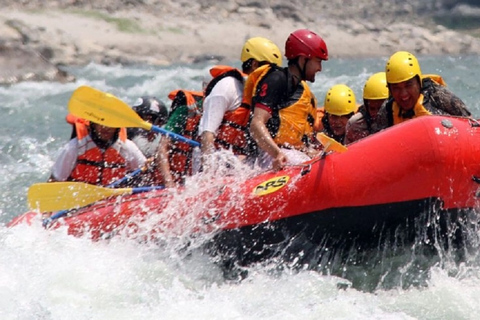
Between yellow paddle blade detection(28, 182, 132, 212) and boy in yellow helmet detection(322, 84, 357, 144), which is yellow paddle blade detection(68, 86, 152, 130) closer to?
yellow paddle blade detection(28, 182, 132, 212)

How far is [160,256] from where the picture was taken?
210 inches

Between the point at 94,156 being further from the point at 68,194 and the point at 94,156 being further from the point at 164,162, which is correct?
the point at 164,162

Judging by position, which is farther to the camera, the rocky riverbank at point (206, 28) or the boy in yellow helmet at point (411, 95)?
the rocky riverbank at point (206, 28)

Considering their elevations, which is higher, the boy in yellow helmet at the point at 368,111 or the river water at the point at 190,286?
the boy in yellow helmet at the point at 368,111

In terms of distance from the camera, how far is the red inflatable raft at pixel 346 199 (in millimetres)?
4738

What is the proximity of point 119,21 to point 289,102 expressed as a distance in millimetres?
19108

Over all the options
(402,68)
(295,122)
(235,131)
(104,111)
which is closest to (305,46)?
(295,122)

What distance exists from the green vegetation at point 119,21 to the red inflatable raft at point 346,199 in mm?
18471

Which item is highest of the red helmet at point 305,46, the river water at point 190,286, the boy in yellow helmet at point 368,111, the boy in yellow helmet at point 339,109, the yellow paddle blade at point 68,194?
the red helmet at point 305,46

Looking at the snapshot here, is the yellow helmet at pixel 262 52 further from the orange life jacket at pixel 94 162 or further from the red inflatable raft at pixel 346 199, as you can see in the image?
the orange life jacket at pixel 94 162

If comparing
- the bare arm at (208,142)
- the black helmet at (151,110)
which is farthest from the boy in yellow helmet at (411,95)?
the black helmet at (151,110)

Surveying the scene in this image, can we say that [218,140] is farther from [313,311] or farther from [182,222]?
[313,311]

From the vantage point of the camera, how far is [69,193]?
18.5 ft

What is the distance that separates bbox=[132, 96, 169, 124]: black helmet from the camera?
6539 mm
